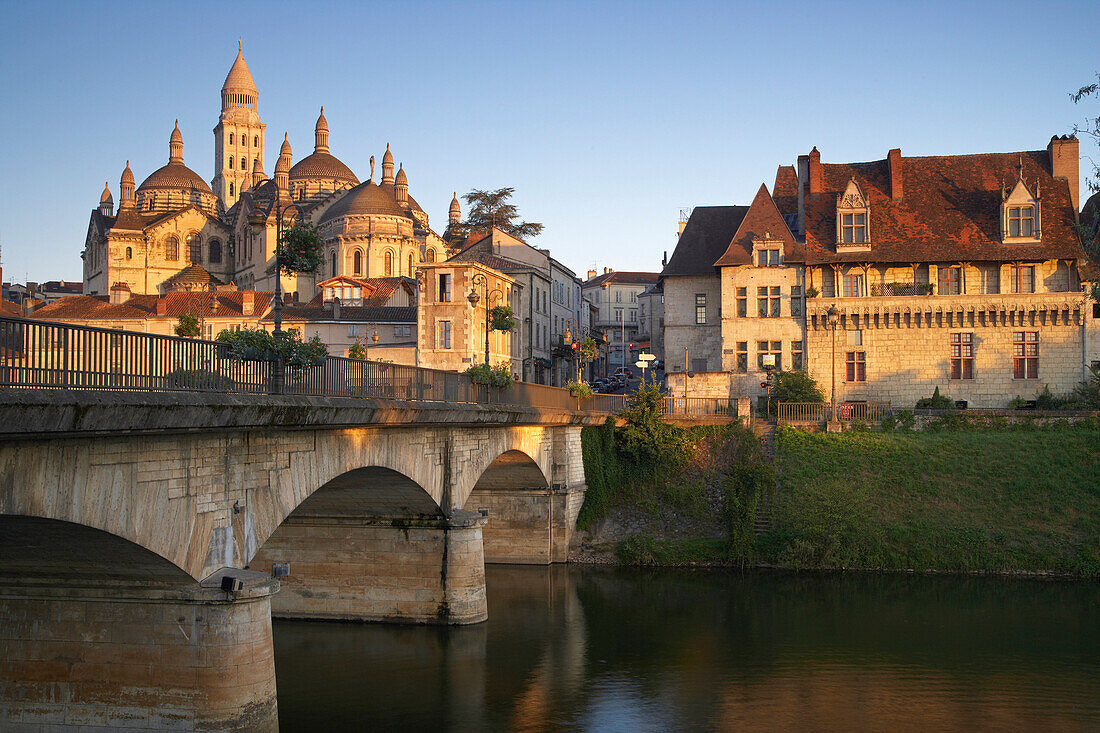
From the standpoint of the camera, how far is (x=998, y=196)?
195 ft

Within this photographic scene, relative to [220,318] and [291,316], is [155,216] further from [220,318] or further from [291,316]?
[291,316]

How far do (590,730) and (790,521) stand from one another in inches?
854

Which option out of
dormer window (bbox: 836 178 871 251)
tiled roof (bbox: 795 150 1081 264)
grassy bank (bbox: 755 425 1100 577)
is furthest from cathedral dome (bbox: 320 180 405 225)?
grassy bank (bbox: 755 425 1100 577)

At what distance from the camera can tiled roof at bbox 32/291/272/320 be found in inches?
3167

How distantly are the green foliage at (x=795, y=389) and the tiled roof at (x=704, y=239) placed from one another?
31.7 ft

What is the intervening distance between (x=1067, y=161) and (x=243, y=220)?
86317 mm

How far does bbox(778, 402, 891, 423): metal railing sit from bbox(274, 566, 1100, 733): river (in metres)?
12.5

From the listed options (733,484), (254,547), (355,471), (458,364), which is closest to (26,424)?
(254,547)

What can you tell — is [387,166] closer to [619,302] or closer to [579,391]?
[619,302]

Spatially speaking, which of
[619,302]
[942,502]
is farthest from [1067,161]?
[619,302]

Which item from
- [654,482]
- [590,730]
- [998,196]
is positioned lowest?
[590,730]

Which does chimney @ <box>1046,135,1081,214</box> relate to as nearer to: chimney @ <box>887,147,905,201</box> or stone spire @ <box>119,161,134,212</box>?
chimney @ <box>887,147,905,201</box>

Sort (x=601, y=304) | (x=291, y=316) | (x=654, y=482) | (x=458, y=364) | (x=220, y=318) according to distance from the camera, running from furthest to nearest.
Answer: (x=601, y=304), (x=220, y=318), (x=291, y=316), (x=458, y=364), (x=654, y=482)

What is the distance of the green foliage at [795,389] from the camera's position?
55.0 meters
